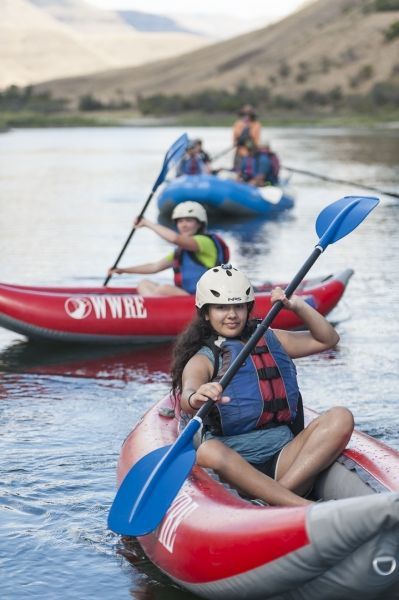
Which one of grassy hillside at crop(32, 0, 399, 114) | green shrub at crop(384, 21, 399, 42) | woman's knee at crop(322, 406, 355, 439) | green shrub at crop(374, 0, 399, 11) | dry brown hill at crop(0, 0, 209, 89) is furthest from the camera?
dry brown hill at crop(0, 0, 209, 89)

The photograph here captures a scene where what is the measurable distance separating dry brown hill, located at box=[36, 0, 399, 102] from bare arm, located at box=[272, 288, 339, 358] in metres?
62.2

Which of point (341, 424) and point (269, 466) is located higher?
point (341, 424)

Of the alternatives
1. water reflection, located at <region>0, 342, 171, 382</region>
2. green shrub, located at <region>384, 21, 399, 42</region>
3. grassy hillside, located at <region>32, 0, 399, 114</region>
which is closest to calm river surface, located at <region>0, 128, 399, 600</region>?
water reflection, located at <region>0, 342, 171, 382</region>

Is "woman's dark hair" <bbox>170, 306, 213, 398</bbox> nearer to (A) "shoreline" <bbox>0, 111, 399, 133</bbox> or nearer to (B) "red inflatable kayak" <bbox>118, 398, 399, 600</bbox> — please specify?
(B) "red inflatable kayak" <bbox>118, 398, 399, 600</bbox>

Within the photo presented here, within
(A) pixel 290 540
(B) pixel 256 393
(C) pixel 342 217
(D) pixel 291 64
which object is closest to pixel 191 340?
(B) pixel 256 393

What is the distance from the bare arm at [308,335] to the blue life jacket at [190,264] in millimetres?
3424

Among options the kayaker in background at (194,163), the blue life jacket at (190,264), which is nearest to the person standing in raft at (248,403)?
the blue life jacket at (190,264)

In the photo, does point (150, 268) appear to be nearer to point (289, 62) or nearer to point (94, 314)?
point (94, 314)

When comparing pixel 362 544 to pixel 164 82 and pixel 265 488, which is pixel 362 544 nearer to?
pixel 265 488

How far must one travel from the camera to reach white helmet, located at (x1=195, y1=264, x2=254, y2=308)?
5.29m

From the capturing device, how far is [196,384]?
525cm

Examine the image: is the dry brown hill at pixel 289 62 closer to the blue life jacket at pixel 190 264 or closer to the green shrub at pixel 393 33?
the green shrub at pixel 393 33

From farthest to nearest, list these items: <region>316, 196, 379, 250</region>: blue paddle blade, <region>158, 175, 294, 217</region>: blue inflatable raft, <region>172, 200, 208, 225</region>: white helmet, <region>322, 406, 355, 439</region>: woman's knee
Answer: <region>158, 175, 294, 217</region>: blue inflatable raft < <region>172, 200, 208, 225</region>: white helmet < <region>316, 196, 379, 250</region>: blue paddle blade < <region>322, 406, 355, 439</region>: woman's knee

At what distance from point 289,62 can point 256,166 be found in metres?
64.0
